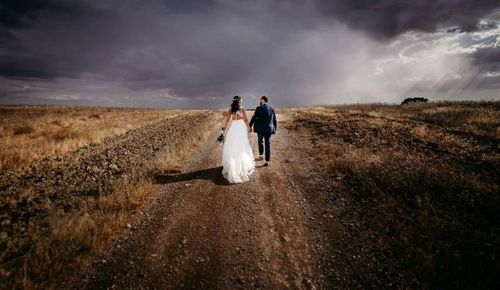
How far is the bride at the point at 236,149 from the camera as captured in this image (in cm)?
866

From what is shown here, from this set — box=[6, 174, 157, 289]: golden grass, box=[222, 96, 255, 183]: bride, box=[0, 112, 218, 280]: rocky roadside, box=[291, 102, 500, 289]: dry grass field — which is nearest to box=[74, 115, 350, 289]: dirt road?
box=[6, 174, 157, 289]: golden grass

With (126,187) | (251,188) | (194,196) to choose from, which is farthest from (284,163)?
(126,187)

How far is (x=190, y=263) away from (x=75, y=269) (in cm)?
203

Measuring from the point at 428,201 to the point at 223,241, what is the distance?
17.7 ft

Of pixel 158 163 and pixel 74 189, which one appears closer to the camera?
pixel 74 189

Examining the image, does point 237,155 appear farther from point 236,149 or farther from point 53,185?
point 53,185

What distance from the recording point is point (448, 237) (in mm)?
5223

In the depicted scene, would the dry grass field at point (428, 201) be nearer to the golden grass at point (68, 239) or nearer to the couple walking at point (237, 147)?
the couple walking at point (237, 147)

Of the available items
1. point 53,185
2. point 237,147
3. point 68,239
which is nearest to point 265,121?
point 237,147

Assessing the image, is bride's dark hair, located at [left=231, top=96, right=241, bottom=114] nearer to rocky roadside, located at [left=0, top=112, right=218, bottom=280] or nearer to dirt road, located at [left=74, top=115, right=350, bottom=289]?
dirt road, located at [left=74, top=115, right=350, bottom=289]

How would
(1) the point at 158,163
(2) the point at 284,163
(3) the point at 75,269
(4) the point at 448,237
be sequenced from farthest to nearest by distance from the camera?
1. (2) the point at 284,163
2. (1) the point at 158,163
3. (4) the point at 448,237
4. (3) the point at 75,269

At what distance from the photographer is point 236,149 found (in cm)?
906

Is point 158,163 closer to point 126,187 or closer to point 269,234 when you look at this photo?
point 126,187

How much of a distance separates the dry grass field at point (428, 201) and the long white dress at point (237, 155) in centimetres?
314
